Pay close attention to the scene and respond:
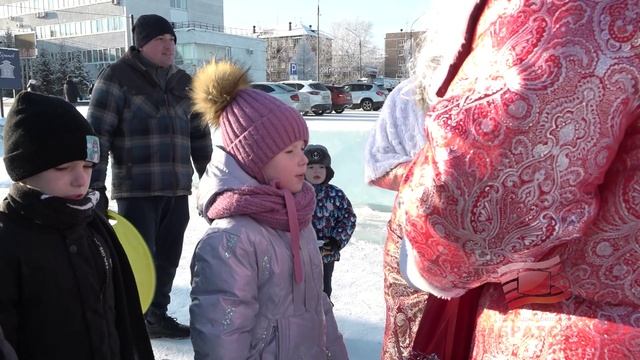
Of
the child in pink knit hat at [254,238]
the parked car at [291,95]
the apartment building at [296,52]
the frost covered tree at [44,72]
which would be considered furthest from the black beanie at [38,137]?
the apartment building at [296,52]

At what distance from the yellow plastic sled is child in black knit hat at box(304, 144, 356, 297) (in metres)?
0.96

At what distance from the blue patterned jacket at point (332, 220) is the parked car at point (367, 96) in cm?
2256

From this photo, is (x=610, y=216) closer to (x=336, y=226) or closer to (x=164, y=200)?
(x=336, y=226)

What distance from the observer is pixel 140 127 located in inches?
114

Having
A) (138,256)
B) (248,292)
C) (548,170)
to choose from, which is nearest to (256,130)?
(248,292)

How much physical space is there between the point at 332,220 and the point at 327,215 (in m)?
0.04

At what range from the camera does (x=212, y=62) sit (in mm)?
1938

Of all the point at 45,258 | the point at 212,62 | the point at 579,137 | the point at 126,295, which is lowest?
the point at 126,295

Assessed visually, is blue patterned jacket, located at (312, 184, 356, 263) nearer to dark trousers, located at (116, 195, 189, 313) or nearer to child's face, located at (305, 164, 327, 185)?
child's face, located at (305, 164, 327, 185)

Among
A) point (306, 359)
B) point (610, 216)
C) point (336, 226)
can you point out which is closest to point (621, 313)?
→ point (610, 216)

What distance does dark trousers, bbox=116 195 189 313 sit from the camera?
3.00 m

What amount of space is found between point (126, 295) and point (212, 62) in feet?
2.83

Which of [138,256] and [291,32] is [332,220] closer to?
[138,256]

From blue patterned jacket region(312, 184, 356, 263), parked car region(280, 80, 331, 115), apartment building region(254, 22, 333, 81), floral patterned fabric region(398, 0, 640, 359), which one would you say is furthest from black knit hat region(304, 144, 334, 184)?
apartment building region(254, 22, 333, 81)
